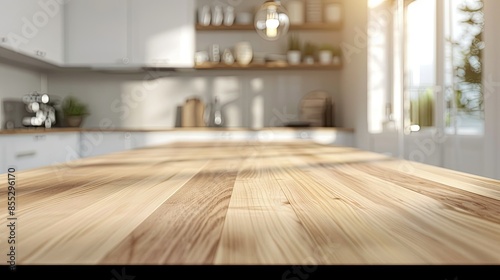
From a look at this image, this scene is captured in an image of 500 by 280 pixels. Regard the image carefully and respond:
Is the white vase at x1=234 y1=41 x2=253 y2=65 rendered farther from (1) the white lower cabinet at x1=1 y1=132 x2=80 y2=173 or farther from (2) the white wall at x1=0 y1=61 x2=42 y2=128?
(2) the white wall at x1=0 y1=61 x2=42 y2=128

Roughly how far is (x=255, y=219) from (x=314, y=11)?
4825mm

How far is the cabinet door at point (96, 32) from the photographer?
16.3ft

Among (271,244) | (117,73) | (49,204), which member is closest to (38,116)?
(117,73)

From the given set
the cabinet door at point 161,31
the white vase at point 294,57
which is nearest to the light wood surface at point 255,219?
the cabinet door at point 161,31

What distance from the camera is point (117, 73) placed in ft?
17.6

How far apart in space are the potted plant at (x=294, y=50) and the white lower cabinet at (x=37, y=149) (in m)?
1.99

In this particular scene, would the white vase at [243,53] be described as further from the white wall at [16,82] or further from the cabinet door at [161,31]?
the white wall at [16,82]

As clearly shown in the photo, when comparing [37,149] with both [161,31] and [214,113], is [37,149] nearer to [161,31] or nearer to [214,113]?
[161,31]

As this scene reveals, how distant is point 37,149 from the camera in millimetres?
3939

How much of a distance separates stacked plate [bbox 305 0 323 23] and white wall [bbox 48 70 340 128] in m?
0.49

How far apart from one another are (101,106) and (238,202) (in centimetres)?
481

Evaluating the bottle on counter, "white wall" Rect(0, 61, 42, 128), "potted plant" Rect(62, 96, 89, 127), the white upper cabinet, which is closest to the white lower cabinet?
"potted plant" Rect(62, 96, 89, 127)

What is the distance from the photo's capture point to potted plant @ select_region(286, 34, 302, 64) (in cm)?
514
